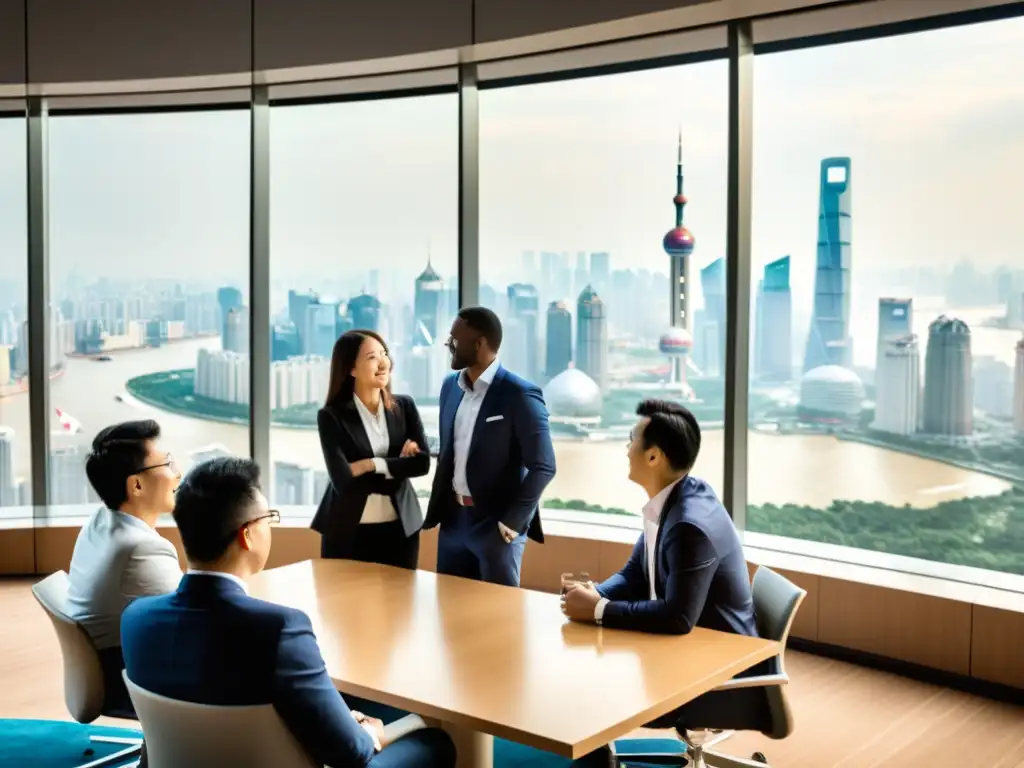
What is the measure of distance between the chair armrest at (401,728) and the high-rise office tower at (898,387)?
360 cm

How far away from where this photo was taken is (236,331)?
24.9 feet

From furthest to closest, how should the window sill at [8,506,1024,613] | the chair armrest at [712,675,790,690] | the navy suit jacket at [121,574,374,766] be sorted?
the window sill at [8,506,1024,613] < the chair armrest at [712,675,790,690] < the navy suit jacket at [121,574,374,766]

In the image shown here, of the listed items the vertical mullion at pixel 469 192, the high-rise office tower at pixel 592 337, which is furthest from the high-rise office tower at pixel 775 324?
the vertical mullion at pixel 469 192

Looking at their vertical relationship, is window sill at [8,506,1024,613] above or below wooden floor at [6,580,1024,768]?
above

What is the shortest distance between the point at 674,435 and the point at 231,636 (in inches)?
62.1

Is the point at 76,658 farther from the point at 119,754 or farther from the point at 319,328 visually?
the point at 319,328

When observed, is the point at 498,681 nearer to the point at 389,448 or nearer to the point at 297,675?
the point at 297,675

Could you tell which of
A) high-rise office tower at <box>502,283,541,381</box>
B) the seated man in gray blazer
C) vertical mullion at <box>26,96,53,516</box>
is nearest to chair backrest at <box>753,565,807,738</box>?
the seated man in gray blazer

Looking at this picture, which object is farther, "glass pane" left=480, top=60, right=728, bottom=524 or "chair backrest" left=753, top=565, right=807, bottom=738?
"glass pane" left=480, top=60, right=728, bottom=524

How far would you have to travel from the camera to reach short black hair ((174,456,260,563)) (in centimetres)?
247

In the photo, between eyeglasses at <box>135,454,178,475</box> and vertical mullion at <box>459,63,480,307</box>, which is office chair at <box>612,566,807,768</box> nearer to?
eyeglasses at <box>135,454,178,475</box>

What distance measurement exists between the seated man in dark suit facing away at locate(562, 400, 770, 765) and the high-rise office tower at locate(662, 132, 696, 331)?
3080 mm

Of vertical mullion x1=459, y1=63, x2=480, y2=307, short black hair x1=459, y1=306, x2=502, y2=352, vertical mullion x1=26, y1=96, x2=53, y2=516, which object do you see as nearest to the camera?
short black hair x1=459, y1=306, x2=502, y2=352

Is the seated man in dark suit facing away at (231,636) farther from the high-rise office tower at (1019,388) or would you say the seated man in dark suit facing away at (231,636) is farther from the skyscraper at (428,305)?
the skyscraper at (428,305)
